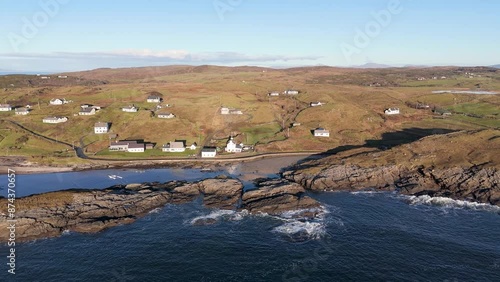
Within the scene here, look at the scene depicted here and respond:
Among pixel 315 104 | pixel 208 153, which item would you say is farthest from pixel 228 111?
pixel 208 153

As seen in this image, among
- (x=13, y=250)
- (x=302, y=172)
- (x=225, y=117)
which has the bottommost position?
(x=13, y=250)

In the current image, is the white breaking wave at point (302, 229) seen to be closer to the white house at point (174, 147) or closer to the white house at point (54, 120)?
the white house at point (174, 147)

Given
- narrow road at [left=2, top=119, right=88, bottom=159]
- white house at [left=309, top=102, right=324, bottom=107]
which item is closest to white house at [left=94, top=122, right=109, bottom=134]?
narrow road at [left=2, top=119, right=88, bottom=159]

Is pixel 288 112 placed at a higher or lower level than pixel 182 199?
higher

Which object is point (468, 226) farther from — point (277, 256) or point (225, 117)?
point (225, 117)

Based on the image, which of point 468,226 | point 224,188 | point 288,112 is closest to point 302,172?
point 224,188

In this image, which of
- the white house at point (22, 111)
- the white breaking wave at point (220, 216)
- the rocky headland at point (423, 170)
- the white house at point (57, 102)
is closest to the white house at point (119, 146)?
the rocky headland at point (423, 170)
